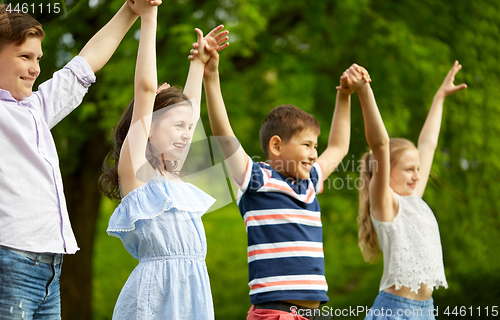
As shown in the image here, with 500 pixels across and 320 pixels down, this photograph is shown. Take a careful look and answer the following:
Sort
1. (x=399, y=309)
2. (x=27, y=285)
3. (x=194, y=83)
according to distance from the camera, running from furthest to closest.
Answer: (x=399, y=309) → (x=194, y=83) → (x=27, y=285)

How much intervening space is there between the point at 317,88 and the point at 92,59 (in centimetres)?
399

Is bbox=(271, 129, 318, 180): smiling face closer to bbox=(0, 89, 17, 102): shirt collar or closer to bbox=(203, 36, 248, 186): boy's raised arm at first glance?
bbox=(203, 36, 248, 186): boy's raised arm

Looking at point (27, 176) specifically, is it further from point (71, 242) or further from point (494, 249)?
point (494, 249)

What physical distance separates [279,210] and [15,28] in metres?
1.42

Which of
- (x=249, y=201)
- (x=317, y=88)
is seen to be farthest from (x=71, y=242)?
(x=317, y=88)

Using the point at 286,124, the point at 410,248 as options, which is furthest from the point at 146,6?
the point at 410,248

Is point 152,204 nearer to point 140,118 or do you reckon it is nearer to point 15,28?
point 140,118

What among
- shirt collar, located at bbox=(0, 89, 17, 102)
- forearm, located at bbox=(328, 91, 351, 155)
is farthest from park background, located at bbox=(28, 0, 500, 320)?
shirt collar, located at bbox=(0, 89, 17, 102)

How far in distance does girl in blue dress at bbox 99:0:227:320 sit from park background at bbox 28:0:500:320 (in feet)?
7.97

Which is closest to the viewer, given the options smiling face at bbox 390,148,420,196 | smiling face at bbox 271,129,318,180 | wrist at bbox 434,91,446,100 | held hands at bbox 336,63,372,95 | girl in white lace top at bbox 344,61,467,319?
smiling face at bbox 271,129,318,180

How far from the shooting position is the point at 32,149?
1.90m

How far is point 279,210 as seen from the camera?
2.59 meters

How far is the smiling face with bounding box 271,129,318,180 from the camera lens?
8.87 ft
